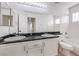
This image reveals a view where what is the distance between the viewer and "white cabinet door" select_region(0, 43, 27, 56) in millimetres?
972

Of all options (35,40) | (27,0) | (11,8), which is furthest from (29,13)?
(35,40)

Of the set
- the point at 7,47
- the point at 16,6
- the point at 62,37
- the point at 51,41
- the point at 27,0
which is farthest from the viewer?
the point at 51,41

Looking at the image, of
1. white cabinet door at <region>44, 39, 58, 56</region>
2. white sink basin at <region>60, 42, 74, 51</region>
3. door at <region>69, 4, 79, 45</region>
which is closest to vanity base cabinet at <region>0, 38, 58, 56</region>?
white cabinet door at <region>44, 39, 58, 56</region>

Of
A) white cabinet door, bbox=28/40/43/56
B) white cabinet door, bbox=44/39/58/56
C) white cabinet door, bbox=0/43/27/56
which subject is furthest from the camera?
white cabinet door, bbox=44/39/58/56

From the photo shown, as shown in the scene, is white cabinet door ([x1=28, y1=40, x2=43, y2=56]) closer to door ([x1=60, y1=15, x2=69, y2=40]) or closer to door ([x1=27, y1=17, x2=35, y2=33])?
door ([x1=27, y1=17, x2=35, y2=33])

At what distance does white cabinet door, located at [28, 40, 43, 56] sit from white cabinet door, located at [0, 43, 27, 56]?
11 cm

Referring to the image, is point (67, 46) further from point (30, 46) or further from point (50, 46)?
point (30, 46)

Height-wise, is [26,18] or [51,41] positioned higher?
[26,18]

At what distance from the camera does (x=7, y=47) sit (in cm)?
99

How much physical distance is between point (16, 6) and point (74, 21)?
39.8 inches

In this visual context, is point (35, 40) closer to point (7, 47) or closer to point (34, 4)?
point (7, 47)

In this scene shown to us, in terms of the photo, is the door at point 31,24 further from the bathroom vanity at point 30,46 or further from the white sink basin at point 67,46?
the white sink basin at point 67,46

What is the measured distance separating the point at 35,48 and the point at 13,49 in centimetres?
37

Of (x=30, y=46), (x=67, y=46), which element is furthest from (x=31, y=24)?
(x=67, y=46)
